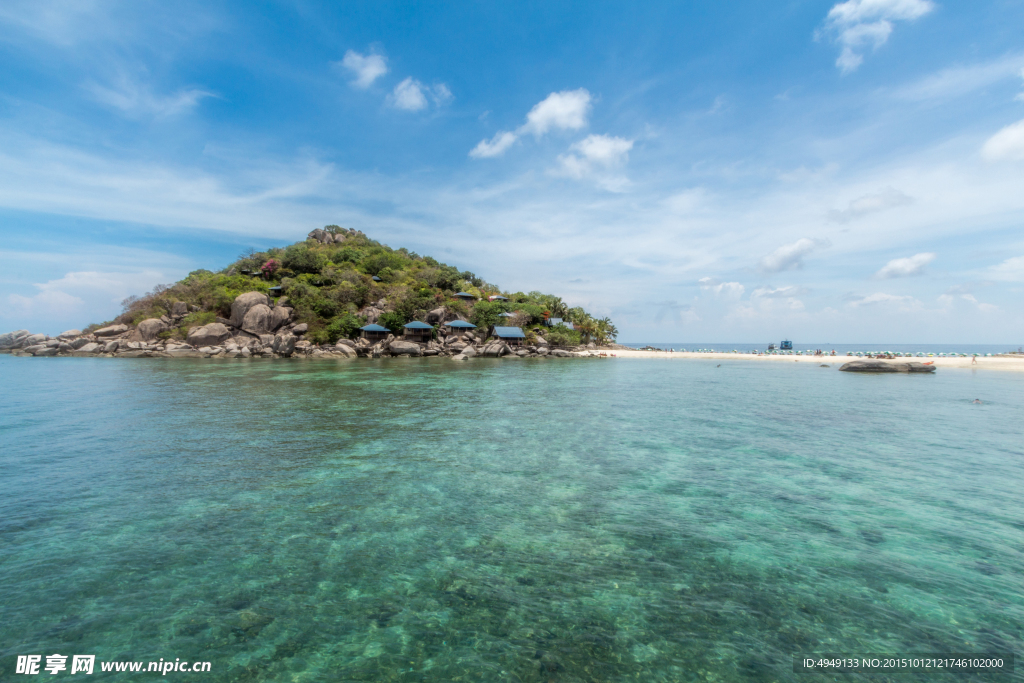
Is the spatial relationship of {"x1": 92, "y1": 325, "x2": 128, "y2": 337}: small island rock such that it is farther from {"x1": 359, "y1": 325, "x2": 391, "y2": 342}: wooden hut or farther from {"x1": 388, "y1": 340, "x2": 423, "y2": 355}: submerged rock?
{"x1": 388, "y1": 340, "x2": 423, "y2": 355}: submerged rock

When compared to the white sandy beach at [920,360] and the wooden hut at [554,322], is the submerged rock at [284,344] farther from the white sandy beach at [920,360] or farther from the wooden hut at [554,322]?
the white sandy beach at [920,360]

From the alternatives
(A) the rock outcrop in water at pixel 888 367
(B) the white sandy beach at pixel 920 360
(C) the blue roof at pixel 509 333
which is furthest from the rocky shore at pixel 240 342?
(A) the rock outcrop in water at pixel 888 367

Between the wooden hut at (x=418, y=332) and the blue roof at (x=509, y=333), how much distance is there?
10207mm

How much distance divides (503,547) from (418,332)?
185 ft

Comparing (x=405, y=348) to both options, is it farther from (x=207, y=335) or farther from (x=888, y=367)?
(x=888, y=367)

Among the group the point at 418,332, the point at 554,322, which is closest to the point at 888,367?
the point at 554,322

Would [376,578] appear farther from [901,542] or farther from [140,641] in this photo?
[901,542]

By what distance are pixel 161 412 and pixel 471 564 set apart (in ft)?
64.4

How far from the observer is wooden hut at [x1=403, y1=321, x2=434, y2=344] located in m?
59.1

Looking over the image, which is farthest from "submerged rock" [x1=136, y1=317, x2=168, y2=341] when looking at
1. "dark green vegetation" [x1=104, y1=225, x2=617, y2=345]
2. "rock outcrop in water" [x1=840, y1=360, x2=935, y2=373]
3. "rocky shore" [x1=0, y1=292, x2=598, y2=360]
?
"rock outcrop in water" [x1=840, y1=360, x2=935, y2=373]

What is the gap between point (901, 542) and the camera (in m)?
7.35

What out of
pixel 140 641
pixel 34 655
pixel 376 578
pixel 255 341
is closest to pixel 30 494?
pixel 34 655

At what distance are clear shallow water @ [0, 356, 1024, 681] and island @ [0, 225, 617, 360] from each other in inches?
1670

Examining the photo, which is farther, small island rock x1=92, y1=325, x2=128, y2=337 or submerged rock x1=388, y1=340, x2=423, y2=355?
small island rock x1=92, y1=325, x2=128, y2=337
